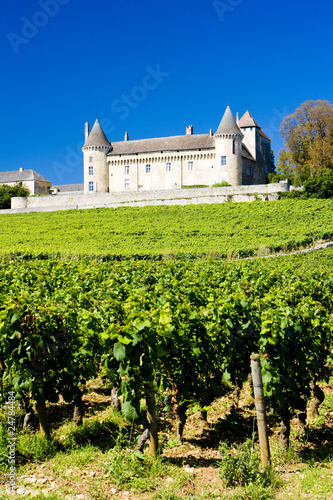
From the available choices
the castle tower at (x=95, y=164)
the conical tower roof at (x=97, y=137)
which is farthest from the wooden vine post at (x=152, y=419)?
the conical tower roof at (x=97, y=137)

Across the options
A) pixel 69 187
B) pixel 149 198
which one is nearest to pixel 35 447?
pixel 149 198

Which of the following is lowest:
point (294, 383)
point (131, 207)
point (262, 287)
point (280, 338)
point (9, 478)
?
point (9, 478)

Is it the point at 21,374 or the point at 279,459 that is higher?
the point at 21,374

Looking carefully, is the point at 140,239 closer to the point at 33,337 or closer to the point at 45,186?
the point at 33,337

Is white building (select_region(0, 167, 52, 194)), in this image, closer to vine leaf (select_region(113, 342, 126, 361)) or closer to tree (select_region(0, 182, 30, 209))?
tree (select_region(0, 182, 30, 209))

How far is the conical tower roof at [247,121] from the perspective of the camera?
57.7m

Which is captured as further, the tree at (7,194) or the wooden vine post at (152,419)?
the tree at (7,194)

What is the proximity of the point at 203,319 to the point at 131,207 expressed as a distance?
144 ft

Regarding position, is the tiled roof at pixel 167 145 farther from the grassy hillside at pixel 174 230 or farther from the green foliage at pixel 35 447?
the green foliage at pixel 35 447

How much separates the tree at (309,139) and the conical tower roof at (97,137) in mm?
22993

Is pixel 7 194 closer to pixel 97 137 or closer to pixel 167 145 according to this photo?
pixel 97 137

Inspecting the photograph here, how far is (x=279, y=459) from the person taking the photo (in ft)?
17.0

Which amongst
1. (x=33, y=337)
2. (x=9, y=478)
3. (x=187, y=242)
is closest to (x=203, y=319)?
(x=33, y=337)

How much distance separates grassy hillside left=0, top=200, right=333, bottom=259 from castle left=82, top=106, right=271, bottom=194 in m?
9.38
